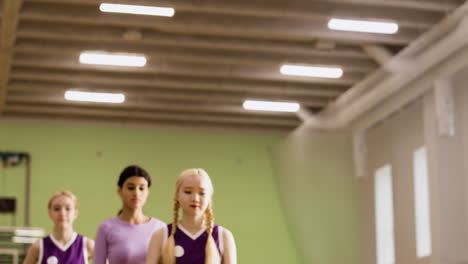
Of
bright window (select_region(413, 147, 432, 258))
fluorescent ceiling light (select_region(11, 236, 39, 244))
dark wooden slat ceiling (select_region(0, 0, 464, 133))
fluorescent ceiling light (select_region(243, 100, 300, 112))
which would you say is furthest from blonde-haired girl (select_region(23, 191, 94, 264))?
fluorescent ceiling light (select_region(243, 100, 300, 112))

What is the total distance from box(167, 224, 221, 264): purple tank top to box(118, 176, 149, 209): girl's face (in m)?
0.81

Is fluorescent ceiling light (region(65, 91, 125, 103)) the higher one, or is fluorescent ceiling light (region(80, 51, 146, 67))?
fluorescent ceiling light (region(80, 51, 146, 67))

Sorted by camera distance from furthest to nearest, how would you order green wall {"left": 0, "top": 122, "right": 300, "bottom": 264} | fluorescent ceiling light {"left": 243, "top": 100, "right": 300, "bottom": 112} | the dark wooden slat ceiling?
green wall {"left": 0, "top": 122, "right": 300, "bottom": 264}, fluorescent ceiling light {"left": 243, "top": 100, "right": 300, "bottom": 112}, the dark wooden slat ceiling

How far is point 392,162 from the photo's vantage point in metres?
10.8

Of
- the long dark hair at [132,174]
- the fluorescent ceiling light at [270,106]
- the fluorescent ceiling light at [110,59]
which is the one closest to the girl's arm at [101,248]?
the long dark hair at [132,174]

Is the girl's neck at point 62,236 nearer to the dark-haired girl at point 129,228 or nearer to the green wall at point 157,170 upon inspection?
the dark-haired girl at point 129,228

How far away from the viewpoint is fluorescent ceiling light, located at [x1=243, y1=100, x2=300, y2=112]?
12477 mm

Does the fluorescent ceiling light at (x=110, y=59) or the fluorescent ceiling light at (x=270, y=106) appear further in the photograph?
the fluorescent ceiling light at (x=270, y=106)

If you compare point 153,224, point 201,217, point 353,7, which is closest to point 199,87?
point 353,7

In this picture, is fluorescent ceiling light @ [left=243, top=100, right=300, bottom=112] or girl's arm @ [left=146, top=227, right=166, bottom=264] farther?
fluorescent ceiling light @ [left=243, top=100, right=300, bottom=112]

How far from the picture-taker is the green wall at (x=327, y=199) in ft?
30.7

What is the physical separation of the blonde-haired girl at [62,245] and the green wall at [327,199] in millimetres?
4259

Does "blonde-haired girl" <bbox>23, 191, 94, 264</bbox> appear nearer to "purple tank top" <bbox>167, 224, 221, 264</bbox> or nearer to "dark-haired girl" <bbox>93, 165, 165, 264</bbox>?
"dark-haired girl" <bbox>93, 165, 165, 264</bbox>

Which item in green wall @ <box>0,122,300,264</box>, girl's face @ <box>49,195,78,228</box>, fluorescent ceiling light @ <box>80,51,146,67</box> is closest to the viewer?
girl's face @ <box>49,195,78,228</box>
